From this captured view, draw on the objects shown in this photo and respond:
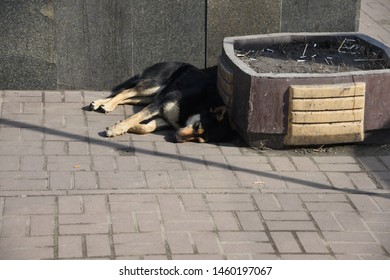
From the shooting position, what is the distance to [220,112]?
7969 mm

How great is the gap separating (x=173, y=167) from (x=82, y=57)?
2079 millimetres

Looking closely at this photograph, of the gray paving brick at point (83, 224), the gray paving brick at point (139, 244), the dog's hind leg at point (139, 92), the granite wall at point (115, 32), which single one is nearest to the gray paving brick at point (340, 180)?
the gray paving brick at point (139, 244)

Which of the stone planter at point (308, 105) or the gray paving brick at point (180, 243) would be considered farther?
the stone planter at point (308, 105)

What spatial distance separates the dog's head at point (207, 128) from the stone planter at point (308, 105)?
0.12 meters

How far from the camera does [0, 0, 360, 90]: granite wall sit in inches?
343

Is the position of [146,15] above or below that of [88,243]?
above

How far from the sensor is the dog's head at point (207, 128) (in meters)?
7.88

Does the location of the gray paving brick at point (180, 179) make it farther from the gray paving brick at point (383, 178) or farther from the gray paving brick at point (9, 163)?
the gray paving brick at point (383, 178)

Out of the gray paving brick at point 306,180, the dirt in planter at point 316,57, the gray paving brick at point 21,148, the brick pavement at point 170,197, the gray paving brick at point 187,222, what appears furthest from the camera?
the dirt in planter at point 316,57

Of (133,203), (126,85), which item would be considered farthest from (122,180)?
(126,85)

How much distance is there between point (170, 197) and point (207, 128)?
1.30m

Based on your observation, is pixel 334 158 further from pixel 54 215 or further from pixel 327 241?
pixel 54 215

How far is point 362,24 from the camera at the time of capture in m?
11.4

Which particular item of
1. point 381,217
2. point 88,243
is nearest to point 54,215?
point 88,243
